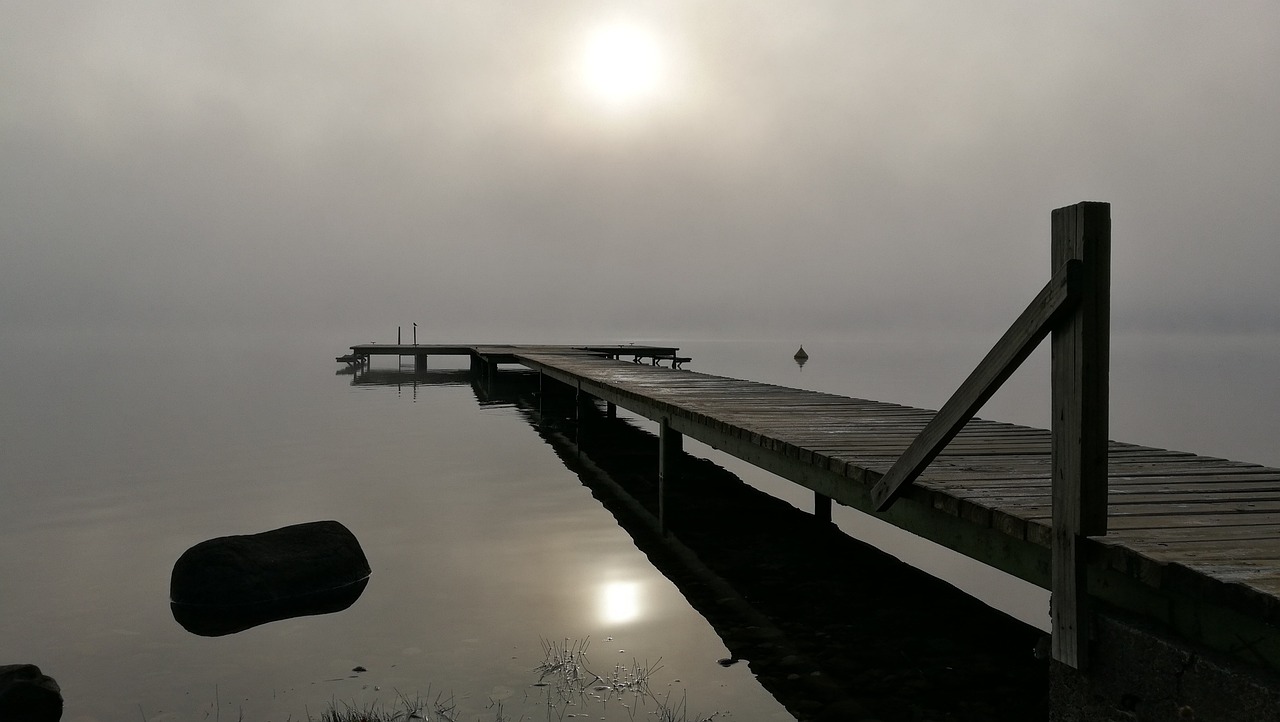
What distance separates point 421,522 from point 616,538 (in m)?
2.74

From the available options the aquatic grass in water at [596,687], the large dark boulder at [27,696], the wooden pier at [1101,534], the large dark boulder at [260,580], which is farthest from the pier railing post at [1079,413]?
the large dark boulder at [260,580]

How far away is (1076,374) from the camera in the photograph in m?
3.22

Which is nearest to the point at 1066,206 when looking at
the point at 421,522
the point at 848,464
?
the point at 848,464

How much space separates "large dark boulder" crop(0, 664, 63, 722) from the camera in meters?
5.25

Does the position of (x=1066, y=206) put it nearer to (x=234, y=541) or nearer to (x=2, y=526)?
(x=234, y=541)

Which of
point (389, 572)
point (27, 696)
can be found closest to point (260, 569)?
point (389, 572)

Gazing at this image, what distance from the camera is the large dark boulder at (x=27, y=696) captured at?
5.25 meters

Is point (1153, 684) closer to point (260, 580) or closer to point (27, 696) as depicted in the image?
point (27, 696)

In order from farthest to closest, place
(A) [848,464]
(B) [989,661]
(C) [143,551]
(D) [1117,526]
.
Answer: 1. (C) [143,551]
2. (B) [989,661]
3. (A) [848,464]
4. (D) [1117,526]

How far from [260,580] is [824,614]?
15.5 ft

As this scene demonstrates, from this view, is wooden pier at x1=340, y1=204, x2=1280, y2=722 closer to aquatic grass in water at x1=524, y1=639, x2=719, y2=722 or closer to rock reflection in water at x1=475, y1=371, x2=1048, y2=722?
rock reflection in water at x1=475, y1=371, x2=1048, y2=722

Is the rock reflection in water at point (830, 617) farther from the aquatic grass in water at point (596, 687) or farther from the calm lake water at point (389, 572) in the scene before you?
the aquatic grass in water at point (596, 687)

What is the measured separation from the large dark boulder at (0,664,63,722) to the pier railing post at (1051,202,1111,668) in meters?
5.61

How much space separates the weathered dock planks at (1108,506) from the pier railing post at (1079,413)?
9cm
